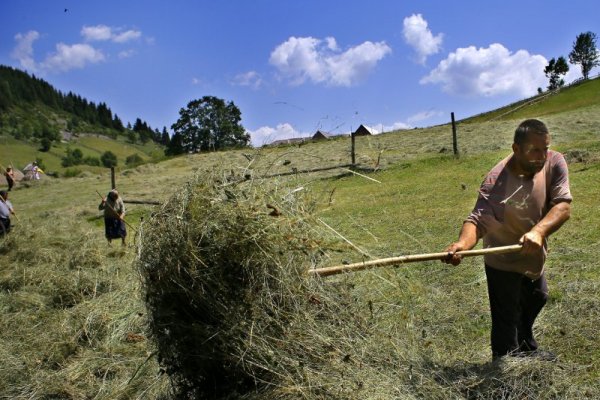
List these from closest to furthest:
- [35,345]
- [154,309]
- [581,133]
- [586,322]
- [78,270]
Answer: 1. [154,309]
2. [586,322]
3. [35,345]
4. [78,270]
5. [581,133]

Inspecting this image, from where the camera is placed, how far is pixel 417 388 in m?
3.63

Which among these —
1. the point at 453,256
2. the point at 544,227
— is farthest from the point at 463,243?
the point at 544,227

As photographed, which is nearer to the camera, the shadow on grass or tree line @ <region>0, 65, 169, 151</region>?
the shadow on grass

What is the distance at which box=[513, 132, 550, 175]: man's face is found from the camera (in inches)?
141

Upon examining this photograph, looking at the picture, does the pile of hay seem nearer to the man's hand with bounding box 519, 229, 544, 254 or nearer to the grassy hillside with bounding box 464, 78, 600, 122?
the man's hand with bounding box 519, 229, 544, 254

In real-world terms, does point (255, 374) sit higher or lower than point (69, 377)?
higher

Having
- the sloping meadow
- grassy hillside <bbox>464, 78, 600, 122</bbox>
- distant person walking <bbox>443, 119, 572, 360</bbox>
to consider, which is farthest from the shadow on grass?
grassy hillside <bbox>464, 78, 600, 122</bbox>

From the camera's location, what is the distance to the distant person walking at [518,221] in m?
3.59

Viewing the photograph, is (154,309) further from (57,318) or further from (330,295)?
(57,318)

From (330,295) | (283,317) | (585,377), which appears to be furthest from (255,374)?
(585,377)

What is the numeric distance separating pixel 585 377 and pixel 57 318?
564 cm

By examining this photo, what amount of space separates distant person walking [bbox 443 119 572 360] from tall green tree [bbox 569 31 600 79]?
414ft

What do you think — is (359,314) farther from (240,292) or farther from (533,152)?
(533,152)

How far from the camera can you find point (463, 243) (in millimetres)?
3680
